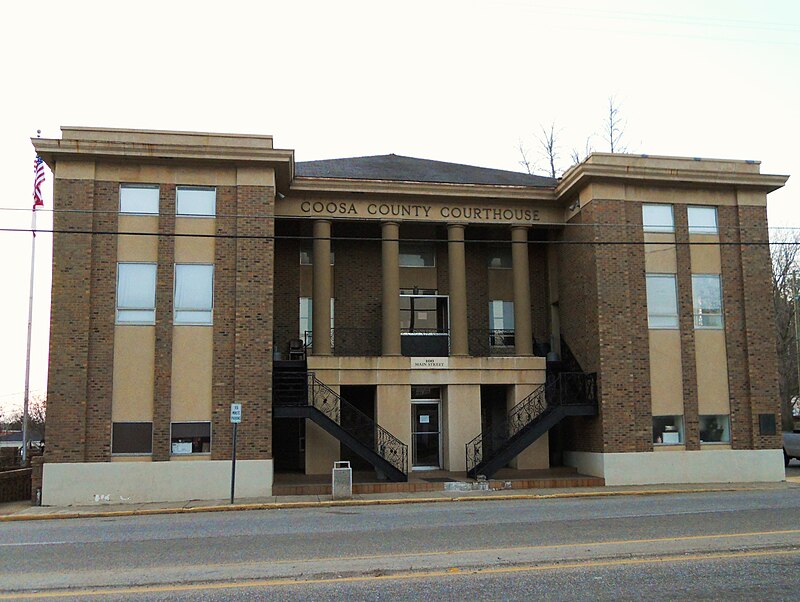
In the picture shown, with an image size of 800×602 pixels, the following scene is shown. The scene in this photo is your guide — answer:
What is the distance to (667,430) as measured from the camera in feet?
76.3

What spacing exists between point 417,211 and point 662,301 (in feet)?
26.6

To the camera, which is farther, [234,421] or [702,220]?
[702,220]

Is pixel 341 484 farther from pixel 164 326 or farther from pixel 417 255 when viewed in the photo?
pixel 417 255

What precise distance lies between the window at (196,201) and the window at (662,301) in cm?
1319

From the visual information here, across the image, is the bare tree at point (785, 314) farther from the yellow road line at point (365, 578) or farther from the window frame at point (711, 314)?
the yellow road line at point (365, 578)

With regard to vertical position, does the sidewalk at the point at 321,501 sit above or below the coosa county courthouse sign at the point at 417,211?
below

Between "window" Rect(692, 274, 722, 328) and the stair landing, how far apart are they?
609 centimetres

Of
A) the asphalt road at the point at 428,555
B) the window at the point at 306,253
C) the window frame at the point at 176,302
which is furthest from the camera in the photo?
the window at the point at 306,253

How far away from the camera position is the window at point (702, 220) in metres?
24.4

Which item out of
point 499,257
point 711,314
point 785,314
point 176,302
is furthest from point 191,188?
point 785,314

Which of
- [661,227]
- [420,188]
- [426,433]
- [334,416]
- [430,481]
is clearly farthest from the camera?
[426,433]

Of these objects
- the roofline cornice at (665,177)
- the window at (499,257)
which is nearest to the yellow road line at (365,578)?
the roofline cornice at (665,177)

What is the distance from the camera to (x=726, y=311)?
24156 millimetres

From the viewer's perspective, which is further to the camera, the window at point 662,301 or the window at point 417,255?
the window at point 417,255
